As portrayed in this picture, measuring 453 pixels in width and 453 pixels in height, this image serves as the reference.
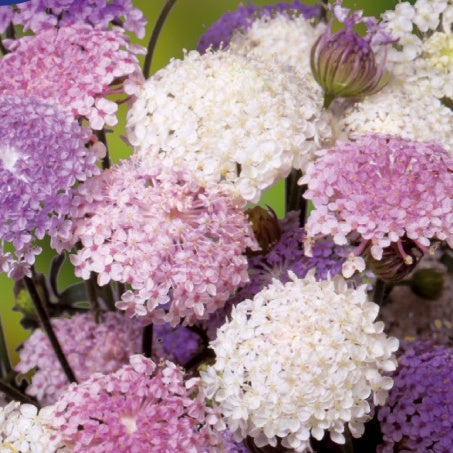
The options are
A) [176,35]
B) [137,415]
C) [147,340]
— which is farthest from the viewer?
[176,35]

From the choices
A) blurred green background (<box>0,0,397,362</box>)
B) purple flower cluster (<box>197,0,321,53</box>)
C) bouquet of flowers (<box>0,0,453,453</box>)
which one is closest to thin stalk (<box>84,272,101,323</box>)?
bouquet of flowers (<box>0,0,453,453</box>)

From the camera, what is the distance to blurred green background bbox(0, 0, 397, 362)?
0.98m

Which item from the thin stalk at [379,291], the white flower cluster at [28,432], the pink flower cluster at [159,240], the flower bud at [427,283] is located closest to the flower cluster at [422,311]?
the flower bud at [427,283]

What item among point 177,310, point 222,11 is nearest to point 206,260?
point 177,310

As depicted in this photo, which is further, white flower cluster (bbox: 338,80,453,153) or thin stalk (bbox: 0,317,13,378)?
thin stalk (bbox: 0,317,13,378)

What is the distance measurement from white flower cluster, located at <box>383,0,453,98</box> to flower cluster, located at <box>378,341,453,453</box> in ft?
0.69

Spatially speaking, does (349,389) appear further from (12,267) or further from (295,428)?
(12,267)

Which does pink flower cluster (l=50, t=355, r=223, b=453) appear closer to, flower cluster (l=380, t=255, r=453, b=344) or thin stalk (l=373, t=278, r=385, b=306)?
thin stalk (l=373, t=278, r=385, b=306)

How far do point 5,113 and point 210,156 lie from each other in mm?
129

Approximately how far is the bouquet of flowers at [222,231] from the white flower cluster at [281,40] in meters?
0.06

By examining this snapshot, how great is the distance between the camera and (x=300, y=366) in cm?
66

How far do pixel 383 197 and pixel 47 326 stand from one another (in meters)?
0.25

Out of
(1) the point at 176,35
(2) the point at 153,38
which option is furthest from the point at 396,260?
(1) the point at 176,35

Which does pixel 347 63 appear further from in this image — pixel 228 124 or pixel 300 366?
pixel 300 366
